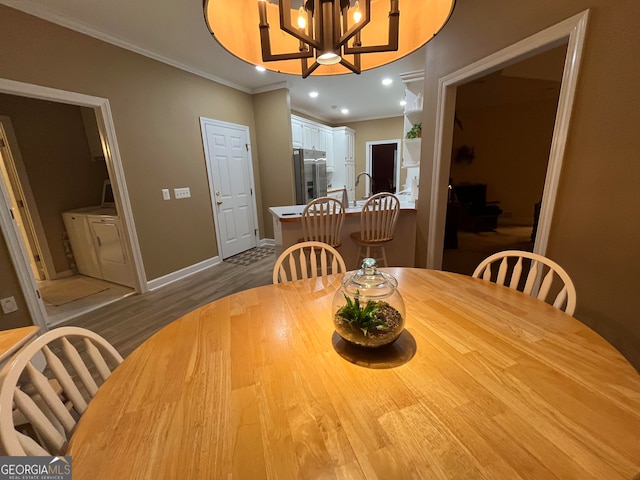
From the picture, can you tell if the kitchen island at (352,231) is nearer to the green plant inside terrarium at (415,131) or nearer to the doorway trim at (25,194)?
the green plant inside terrarium at (415,131)

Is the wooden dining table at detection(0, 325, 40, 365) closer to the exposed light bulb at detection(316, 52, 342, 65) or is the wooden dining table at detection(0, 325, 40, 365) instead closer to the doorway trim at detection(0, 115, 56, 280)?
the exposed light bulb at detection(316, 52, 342, 65)

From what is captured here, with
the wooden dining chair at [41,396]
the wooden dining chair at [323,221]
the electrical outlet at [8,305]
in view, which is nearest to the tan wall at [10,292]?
the electrical outlet at [8,305]

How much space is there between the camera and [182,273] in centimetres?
340

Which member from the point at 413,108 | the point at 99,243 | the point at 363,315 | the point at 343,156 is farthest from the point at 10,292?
the point at 343,156

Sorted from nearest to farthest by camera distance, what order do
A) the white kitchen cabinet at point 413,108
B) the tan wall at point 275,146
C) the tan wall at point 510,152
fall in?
the white kitchen cabinet at point 413,108 < the tan wall at point 275,146 < the tan wall at point 510,152

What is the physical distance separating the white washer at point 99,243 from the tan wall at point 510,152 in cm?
588

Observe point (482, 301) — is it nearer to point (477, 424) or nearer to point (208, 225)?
point (477, 424)

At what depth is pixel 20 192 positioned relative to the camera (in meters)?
3.15

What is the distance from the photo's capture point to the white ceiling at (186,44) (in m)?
2.11

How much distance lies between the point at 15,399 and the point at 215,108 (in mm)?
3844

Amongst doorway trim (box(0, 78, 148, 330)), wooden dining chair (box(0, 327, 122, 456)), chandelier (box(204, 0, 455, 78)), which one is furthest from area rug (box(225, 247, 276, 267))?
chandelier (box(204, 0, 455, 78))

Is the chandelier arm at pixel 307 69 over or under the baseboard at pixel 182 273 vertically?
over

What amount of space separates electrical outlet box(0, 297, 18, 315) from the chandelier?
2.66m

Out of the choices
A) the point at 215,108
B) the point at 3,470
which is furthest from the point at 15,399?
the point at 215,108
